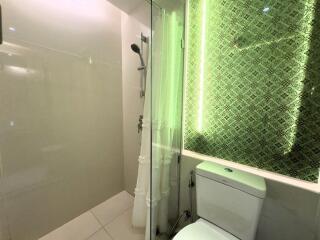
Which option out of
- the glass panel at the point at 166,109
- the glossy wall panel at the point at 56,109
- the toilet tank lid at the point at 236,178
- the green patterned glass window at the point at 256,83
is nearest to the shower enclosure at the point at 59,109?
the glossy wall panel at the point at 56,109

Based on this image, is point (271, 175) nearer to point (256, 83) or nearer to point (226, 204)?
point (226, 204)

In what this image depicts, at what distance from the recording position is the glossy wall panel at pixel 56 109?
4.49 ft

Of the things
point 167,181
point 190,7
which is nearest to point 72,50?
point 190,7

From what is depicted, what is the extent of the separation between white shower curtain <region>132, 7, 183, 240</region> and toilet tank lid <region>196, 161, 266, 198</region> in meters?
0.35

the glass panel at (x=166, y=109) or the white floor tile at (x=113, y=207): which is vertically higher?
the glass panel at (x=166, y=109)

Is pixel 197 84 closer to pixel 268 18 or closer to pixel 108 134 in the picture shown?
pixel 268 18

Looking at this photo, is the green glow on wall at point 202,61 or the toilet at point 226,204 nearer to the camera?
the toilet at point 226,204

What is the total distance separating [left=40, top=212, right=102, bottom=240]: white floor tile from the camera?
163cm

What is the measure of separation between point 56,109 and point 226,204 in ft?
5.52

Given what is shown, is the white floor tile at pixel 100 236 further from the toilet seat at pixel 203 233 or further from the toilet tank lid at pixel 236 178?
the toilet tank lid at pixel 236 178

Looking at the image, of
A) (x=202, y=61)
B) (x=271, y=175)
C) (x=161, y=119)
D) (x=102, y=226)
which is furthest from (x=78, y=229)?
(x=202, y=61)

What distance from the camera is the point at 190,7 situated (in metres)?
1.52

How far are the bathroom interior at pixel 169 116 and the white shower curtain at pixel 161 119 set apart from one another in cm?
1

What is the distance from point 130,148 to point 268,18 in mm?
1900
